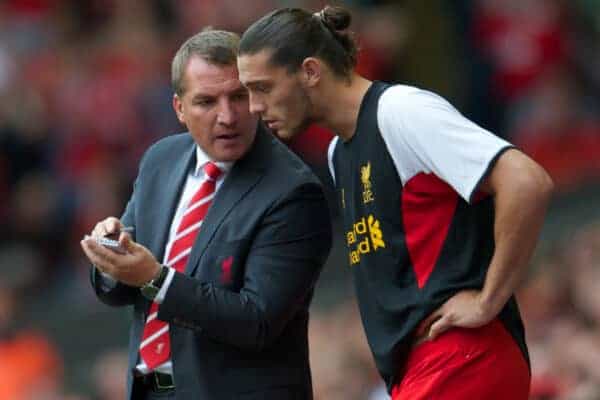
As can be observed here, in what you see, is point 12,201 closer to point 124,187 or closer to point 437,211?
point 124,187

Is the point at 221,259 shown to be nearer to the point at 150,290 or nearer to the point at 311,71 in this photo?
the point at 150,290

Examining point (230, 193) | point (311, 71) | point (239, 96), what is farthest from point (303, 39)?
point (230, 193)

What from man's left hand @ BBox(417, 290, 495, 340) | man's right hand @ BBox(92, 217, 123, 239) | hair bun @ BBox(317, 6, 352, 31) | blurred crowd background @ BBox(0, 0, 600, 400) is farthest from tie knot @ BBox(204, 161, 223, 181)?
blurred crowd background @ BBox(0, 0, 600, 400)

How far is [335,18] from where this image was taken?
505 cm

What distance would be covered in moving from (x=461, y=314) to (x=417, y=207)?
334 mm

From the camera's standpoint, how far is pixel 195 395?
5.21 metres

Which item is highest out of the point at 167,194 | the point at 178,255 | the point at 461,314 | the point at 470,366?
the point at 167,194

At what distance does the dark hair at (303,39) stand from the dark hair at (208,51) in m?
0.25

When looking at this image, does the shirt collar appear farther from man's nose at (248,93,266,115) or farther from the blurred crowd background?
the blurred crowd background

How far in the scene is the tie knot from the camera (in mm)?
5387

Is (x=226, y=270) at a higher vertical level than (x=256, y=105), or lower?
lower

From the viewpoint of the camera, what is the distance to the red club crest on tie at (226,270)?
519 cm

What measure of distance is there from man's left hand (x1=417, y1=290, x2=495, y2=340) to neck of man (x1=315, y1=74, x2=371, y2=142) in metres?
0.59

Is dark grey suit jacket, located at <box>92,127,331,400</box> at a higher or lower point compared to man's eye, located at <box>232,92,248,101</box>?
lower
